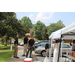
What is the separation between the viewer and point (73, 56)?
6.32 metres

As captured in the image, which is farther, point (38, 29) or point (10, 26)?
point (38, 29)

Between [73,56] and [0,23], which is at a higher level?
[0,23]

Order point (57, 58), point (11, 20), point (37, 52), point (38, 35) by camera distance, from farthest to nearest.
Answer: point (38, 35)
point (11, 20)
point (37, 52)
point (57, 58)

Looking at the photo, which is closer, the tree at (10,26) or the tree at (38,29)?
the tree at (10,26)

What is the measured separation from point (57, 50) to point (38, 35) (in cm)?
4348

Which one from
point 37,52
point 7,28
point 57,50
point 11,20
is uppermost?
point 11,20

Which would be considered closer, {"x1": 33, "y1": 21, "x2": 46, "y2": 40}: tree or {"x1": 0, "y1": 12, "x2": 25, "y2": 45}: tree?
{"x1": 0, "y1": 12, "x2": 25, "y2": 45}: tree

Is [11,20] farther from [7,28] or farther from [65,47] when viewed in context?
[65,47]

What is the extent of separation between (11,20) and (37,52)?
417 inches

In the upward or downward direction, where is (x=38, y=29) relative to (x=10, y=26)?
upward
